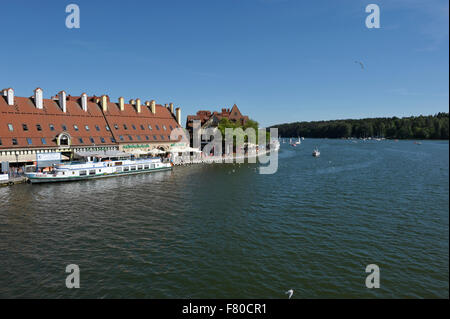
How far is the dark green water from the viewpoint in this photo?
15.2m

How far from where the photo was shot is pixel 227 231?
75.9 feet

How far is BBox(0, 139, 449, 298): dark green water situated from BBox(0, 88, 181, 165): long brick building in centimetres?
1378

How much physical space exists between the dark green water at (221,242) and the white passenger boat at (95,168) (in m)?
4.32

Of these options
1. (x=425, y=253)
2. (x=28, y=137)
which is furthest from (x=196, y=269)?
(x=28, y=137)

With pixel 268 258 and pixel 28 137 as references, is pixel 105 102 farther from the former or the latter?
pixel 268 258

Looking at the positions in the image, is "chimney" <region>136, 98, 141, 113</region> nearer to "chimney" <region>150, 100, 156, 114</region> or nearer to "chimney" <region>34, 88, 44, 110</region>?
"chimney" <region>150, 100, 156, 114</region>

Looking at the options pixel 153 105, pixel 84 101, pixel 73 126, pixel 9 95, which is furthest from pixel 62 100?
pixel 153 105

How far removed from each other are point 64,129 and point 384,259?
185ft

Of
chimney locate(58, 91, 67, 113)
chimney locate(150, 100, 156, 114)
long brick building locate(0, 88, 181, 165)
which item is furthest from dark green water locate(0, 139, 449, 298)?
chimney locate(150, 100, 156, 114)

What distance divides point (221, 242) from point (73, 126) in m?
47.8

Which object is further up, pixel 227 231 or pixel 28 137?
pixel 28 137

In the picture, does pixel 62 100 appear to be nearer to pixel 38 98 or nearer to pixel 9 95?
pixel 38 98

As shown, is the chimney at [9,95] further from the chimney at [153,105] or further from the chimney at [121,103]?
the chimney at [153,105]

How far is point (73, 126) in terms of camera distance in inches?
2179
